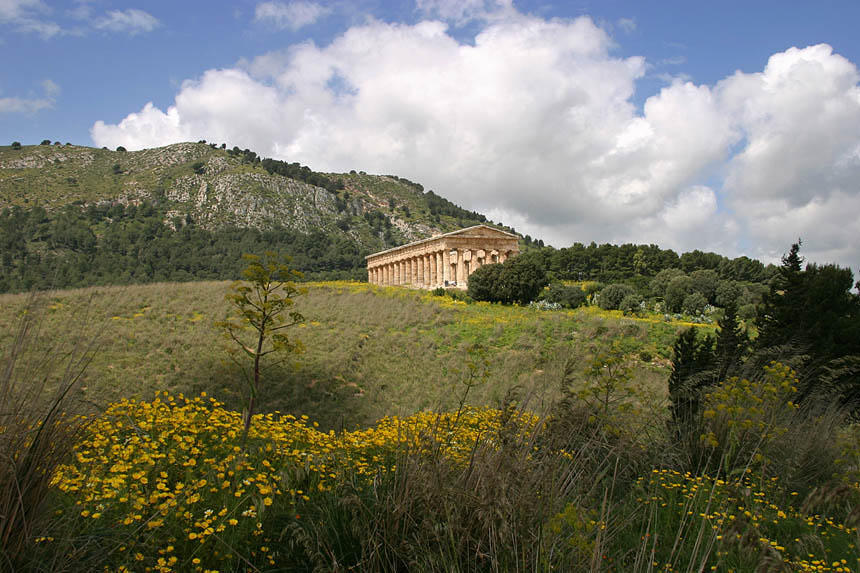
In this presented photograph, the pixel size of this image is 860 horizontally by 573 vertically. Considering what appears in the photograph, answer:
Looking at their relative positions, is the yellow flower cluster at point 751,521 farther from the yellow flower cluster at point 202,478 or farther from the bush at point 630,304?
the bush at point 630,304

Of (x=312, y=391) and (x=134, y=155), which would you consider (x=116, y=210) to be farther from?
(x=312, y=391)

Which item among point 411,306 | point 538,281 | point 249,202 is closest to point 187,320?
point 411,306

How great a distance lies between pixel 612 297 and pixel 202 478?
115 feet

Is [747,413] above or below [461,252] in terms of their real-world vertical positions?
below

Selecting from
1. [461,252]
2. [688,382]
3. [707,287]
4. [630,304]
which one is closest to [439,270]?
[461,252]

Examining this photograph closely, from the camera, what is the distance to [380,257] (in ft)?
223

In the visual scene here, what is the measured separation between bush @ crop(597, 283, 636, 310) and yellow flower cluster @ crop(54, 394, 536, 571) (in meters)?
32.8

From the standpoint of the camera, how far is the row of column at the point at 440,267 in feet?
166

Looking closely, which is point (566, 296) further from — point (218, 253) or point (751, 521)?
point (218, 253)

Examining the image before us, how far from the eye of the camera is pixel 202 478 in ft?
12.6

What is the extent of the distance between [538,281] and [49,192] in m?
78.1

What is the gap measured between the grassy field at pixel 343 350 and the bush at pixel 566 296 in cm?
1046

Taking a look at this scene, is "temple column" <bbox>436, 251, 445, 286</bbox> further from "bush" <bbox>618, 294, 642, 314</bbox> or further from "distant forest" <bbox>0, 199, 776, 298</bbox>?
"bush" <bbox>618, 294, 642, 314</bbox>

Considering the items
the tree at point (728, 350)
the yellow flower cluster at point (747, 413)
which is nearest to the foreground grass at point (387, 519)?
the yellow flower cluster at point (747, 413)
